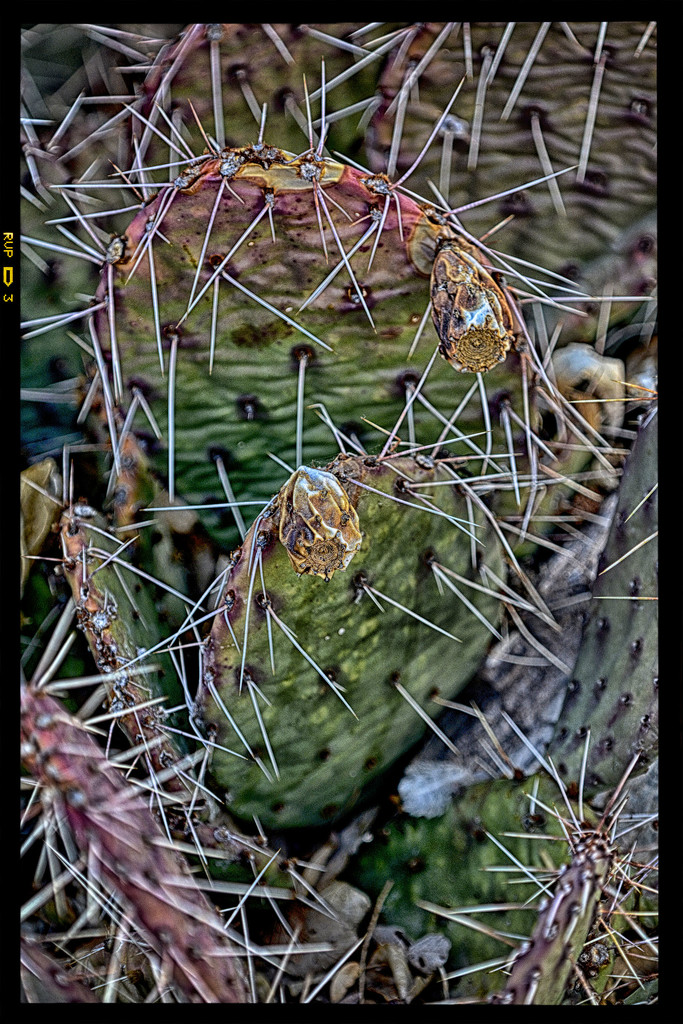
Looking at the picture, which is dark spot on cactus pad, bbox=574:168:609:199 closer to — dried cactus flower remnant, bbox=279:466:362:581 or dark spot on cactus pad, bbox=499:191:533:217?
dark spot on cactus pad, bbox=499:191:533:217

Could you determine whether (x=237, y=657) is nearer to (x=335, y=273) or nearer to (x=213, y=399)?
(x=213, y=399)

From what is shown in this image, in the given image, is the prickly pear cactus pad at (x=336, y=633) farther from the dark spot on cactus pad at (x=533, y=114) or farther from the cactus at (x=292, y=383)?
the dark spot on cactus pad at (x=533, y=114)

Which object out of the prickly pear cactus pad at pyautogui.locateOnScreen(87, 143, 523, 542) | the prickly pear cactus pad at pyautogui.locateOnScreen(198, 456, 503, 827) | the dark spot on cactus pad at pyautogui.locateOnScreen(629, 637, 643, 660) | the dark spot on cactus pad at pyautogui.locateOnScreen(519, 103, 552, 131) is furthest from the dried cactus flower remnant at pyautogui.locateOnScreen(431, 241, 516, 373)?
the dark spot on cactus pad at pyautogui.locateOnScreen(629, 637, 643, 660)

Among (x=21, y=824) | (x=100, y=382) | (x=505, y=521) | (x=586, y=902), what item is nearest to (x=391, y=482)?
(x=505, y=521)

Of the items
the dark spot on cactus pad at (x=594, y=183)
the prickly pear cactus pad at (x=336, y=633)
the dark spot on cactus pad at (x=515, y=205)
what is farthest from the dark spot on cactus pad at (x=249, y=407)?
the dark spot on cactus pad at (x=594, y=183)

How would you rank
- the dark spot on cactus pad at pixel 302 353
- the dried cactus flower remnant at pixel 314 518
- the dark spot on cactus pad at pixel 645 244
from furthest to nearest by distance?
the dark spot on cactus pad at pixel 645 244 < the dark spot on cactus pad at pixel 302 353 < the dried cactus flower remnant at pixel 314 518

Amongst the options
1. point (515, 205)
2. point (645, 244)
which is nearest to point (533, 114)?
point (515, 205)
